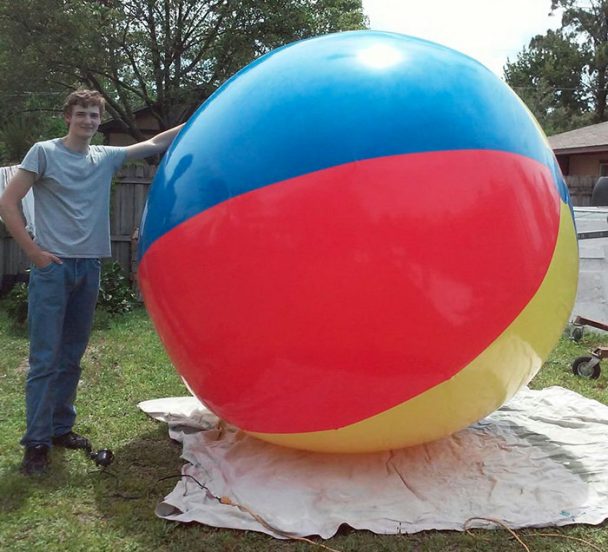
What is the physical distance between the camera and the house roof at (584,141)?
54.2 ft

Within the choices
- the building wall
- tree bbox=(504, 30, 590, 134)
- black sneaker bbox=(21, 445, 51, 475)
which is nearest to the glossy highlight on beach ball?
black sneaker bbox=(21, 445, 51, 475)

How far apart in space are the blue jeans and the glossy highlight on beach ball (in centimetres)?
63

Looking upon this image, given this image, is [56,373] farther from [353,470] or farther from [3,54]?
[3,54]

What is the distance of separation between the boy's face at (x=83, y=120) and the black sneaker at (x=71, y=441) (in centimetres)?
169

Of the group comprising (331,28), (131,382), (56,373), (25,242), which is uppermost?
(331,28)

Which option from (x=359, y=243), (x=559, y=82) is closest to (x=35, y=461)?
(x=359, y=243)

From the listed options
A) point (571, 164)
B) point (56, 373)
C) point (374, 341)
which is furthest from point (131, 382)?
point (571, 164)

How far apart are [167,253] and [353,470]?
1424mm

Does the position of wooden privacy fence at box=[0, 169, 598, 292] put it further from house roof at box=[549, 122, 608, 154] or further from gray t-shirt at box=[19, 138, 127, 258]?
house roof at box=[549, 122, 608, 154]

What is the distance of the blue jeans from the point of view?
3553 millimetres

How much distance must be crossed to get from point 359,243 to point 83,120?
1.73 metres

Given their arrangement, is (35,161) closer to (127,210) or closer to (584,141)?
(127,210)

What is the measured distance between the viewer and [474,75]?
3160 millimetres

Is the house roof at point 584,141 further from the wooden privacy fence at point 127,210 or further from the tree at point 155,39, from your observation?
the wooden privacy fence at point 127,210
